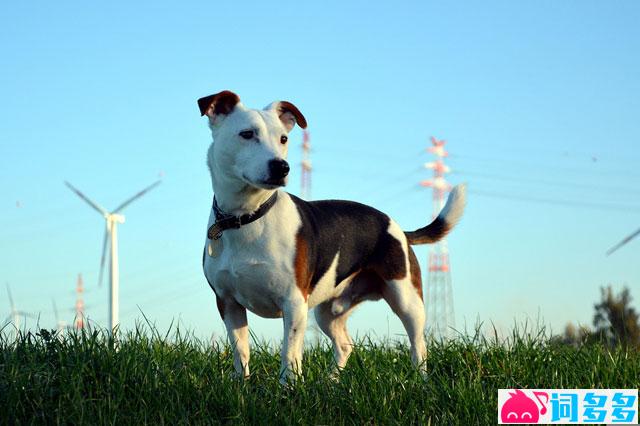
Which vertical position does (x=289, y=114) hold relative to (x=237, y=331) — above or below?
above

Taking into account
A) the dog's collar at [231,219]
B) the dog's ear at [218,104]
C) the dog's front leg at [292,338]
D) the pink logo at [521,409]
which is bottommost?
the pink logo at [521,409]

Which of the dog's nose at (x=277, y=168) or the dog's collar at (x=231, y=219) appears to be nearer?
the dog's nose at (x=277, y=168)

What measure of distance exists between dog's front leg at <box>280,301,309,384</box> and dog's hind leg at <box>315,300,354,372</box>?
1.34 metres

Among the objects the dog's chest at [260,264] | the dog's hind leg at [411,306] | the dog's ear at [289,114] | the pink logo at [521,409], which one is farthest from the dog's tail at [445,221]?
the pink logo at [521,409]

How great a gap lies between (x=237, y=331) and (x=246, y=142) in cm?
174

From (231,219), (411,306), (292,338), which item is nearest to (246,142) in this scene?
(231,219)

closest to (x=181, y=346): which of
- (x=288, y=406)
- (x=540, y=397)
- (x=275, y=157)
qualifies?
(x=288, y=406)

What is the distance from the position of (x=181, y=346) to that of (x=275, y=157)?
230 centimetres

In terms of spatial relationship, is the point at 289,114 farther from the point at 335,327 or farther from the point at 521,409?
the point at 521,409

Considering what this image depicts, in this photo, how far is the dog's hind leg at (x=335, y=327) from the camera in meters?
9.06

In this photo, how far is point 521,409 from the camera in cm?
729
